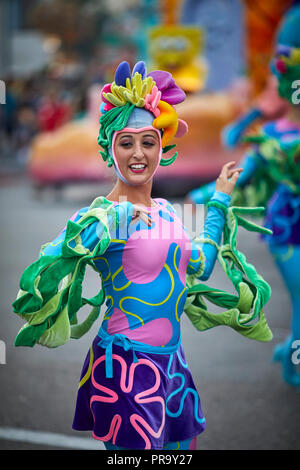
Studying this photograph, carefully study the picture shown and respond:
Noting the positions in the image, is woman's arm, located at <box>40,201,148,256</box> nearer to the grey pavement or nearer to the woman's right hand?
the woman's right hand

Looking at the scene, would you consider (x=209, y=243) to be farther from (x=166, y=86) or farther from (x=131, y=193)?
(x=166, y=86)

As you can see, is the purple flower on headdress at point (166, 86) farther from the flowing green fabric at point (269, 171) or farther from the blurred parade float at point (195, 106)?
the blurred parade float at point (195, 106)

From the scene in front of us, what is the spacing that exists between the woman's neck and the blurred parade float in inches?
361

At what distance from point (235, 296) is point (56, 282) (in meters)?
0.81

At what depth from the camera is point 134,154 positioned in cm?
261

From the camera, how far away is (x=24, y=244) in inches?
387

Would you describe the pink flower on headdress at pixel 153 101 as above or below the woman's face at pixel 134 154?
above

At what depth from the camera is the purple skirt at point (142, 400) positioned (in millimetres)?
2553

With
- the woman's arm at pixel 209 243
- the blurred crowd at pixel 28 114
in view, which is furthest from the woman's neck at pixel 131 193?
the blurred crowd at pixel 28 114

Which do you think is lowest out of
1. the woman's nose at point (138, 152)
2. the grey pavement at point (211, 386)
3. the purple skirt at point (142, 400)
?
the grey pavement at point (211, 386)

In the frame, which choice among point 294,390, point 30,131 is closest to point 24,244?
point 294,390

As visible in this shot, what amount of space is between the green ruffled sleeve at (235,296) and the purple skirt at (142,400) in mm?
261

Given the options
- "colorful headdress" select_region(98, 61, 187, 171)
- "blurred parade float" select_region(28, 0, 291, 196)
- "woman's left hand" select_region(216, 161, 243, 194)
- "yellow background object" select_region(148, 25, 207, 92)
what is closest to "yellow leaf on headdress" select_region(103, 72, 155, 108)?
"colorful headdress" select_region(98, 61, 187, 171)
